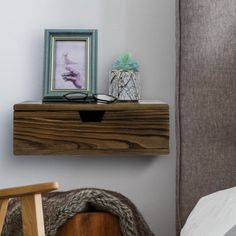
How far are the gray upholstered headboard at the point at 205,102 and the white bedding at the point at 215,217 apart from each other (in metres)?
0.36

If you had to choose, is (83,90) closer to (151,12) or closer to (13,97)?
(13,97)

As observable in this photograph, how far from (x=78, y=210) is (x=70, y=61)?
0.58 m

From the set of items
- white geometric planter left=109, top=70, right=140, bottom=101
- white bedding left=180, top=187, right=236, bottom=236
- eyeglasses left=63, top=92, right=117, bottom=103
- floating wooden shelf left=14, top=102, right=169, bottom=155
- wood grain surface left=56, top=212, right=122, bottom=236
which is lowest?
wood grain surface left=56, top=212, right=122, bottom=236

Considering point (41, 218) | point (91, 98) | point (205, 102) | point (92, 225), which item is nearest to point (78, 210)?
point (92, 225)

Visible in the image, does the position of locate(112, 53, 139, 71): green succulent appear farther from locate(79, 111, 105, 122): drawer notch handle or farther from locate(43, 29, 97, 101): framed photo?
locate(79, 111, 105, 122): drawer notch handle

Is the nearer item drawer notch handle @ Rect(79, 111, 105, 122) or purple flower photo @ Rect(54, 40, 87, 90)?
drawer notch handle @ Rect(79, 111, 105, 122)

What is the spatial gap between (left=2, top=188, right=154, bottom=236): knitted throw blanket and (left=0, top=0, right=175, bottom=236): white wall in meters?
0.34

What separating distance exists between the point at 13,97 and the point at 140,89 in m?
0.45

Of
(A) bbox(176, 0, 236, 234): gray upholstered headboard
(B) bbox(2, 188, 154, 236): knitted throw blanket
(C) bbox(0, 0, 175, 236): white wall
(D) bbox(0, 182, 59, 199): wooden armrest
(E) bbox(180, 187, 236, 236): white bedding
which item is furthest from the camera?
(C) bbox(0, 0, 175, 236): white wall

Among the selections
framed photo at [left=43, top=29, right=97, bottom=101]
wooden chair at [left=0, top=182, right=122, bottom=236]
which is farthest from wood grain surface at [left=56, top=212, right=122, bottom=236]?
framed photo at [left=43, top=29, right=97, bottom=101]

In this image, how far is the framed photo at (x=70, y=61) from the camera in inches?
68.4

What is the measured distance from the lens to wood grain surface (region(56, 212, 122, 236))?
140cm

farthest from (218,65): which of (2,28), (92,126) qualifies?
(2,28)

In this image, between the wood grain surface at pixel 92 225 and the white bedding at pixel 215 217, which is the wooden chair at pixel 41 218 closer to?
the wood grain surface at pixel 92 225
